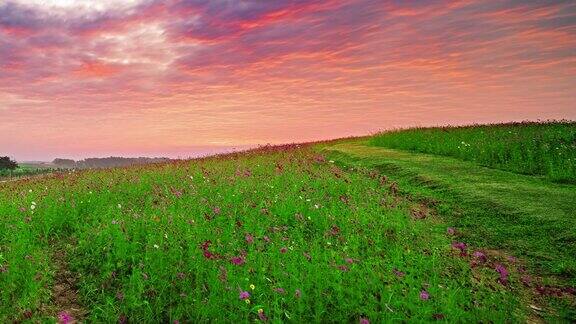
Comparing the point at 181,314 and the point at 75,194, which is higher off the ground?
the point at 75,194

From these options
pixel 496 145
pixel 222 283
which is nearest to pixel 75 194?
pixel 222 283

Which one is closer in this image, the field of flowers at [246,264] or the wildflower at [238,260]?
the field of flowers at [246,264]

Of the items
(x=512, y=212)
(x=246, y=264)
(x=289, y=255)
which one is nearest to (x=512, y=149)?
(x=512, y=212)

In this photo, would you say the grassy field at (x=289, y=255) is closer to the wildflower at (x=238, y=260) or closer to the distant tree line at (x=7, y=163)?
the wildflower at (x=238, y=260)

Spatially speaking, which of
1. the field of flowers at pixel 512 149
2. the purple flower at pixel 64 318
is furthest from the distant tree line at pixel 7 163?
the purple flower at pixel 64 318

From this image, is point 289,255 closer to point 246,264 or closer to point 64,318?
point 246,264

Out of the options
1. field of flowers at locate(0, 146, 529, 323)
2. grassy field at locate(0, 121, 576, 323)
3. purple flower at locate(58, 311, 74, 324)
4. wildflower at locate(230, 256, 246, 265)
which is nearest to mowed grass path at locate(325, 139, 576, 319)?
grassy field at locate(0, 121, 576, 323)

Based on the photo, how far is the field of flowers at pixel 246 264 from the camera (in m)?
5.98

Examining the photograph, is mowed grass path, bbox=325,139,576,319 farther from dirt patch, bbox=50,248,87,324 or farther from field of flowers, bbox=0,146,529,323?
dirt patch, bbox=50,248,87,324

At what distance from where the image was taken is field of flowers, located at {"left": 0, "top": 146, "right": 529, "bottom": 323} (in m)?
5.98

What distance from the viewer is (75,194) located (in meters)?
11.9

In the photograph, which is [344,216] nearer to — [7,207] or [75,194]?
[75,194]

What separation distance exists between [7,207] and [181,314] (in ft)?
23.7

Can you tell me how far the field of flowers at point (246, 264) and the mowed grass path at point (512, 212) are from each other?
1.57 feet
